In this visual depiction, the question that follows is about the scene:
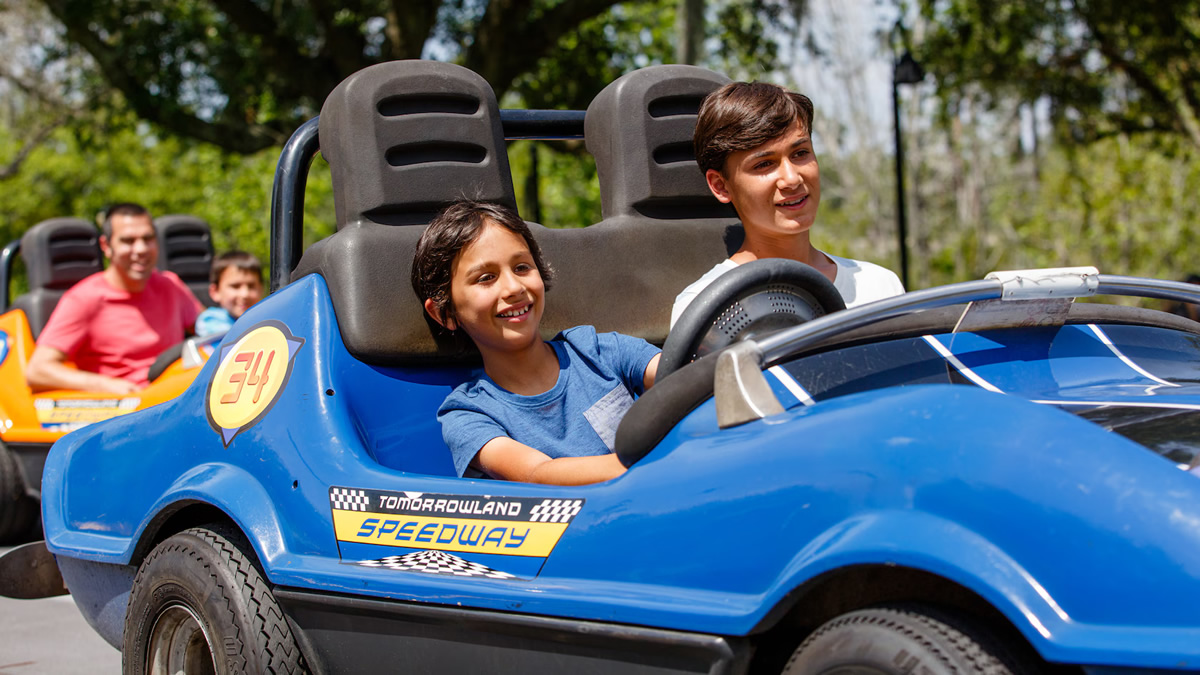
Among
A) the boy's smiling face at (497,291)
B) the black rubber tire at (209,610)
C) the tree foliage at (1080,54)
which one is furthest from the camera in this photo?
the tree foliage at (1080,54)

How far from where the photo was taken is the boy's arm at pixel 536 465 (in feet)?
7.64

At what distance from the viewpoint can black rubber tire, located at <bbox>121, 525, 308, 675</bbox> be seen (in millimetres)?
2699

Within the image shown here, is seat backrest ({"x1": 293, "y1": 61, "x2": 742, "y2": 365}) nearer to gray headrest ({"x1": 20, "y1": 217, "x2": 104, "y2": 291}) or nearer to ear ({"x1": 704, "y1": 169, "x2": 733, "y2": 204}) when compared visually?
ear ({"x1": 704, "y1": 169, "x2": 733, "y2": 204})

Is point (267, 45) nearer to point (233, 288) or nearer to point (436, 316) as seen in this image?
point (233, 288)

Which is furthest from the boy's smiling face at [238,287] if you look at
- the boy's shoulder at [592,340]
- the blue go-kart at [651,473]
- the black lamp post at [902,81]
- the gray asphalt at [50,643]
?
the black lamp post at [902,81]

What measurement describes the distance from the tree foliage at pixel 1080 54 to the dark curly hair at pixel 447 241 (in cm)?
1046

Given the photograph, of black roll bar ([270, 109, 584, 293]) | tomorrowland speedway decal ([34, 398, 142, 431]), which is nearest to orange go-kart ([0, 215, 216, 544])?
tomorrowland speedway decal ([34, 398, 142, 431])

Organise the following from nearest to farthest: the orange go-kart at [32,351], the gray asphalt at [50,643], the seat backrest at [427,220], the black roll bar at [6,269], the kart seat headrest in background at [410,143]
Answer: the seat backrest at [427,220] → the kart seat headrest in background at [410,143] → the gray asphalt at [50,643] → the orange go-kart at [32,351] → the black roll bar at [6,269]

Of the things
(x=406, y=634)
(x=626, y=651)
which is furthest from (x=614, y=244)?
(x=626, y=651)

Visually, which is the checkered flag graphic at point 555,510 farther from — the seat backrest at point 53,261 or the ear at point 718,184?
the seat backrest at point 53,261

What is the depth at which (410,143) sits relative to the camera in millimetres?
3168

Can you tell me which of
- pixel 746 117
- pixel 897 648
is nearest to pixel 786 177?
pixel 746 117

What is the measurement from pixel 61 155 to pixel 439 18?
27.4 m

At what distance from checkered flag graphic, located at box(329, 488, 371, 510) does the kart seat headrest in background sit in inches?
30.0
